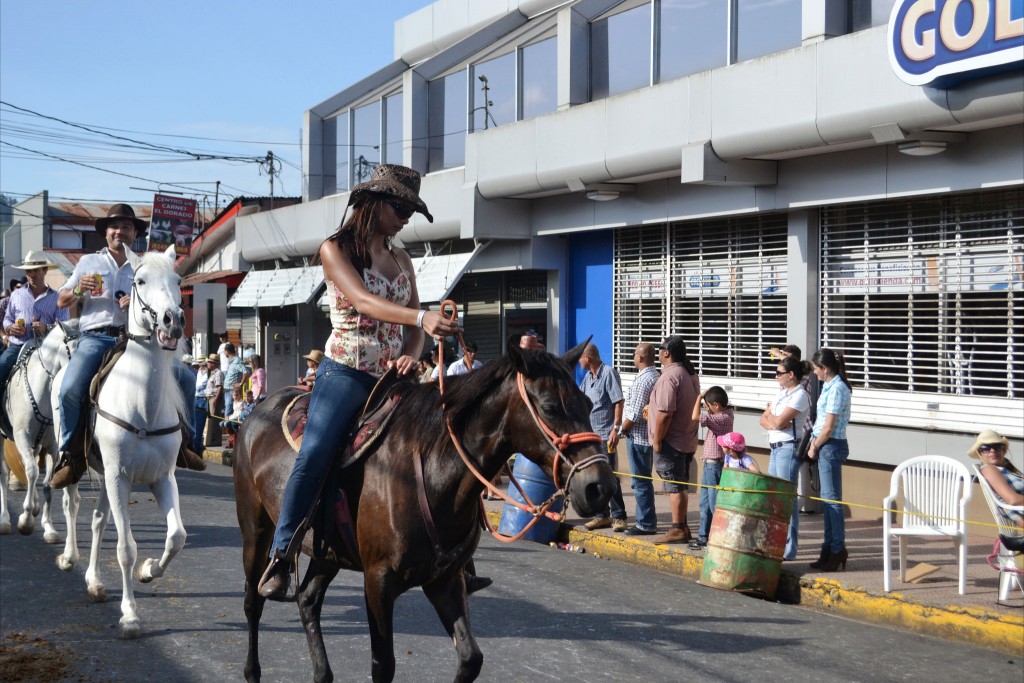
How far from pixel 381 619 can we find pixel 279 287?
24.9 metres

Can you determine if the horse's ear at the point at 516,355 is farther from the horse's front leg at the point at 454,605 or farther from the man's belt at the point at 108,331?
the man's belt at the point at 108,331

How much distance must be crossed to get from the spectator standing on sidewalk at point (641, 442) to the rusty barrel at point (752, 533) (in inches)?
92.8

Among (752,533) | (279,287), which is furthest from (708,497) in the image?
(279,287)

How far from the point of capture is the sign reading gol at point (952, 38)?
1114 cm

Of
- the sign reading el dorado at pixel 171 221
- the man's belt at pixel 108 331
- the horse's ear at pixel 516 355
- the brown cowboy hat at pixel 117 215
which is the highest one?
the sign reading el dorado at pixel 171 221

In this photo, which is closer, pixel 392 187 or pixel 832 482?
pixel 392 187

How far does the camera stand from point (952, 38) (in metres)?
11.6

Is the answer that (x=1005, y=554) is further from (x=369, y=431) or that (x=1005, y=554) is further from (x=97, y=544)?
(x=97, y=544)

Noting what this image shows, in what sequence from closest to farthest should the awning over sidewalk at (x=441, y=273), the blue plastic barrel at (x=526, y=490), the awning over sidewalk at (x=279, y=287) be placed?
1. the blue plastic barrel at (x=526, y=490)
2. the awning over sidewalk at (x=441, y=273)
3. the awning over sidewalk at (x=279, y=287)

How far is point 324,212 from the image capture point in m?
27.2

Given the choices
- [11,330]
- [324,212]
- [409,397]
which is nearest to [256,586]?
[409,397]

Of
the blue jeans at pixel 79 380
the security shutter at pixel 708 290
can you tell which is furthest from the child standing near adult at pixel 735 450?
the blue jeans at pixel 79 380

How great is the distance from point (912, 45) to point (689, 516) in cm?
583

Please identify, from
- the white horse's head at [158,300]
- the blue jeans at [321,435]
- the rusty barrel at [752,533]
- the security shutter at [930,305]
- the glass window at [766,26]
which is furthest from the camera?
the glass window at [766,26]
